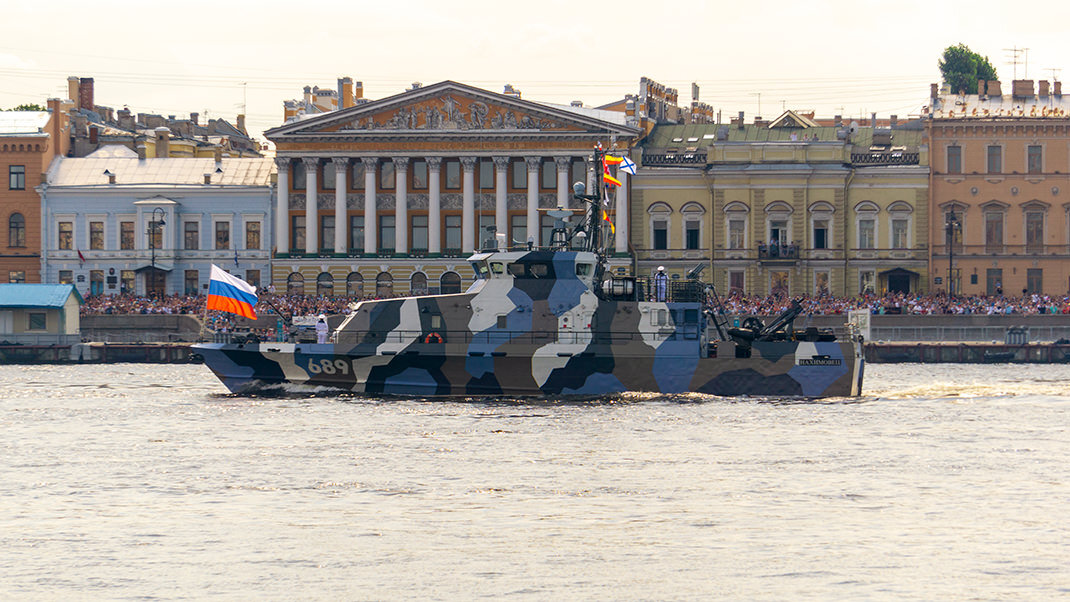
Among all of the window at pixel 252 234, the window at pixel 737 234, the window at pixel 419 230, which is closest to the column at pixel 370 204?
the window at pixel 419 230

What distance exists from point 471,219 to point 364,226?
6685 mm

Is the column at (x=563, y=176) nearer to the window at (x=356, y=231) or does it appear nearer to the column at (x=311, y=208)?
the window at (x=356, y=231)

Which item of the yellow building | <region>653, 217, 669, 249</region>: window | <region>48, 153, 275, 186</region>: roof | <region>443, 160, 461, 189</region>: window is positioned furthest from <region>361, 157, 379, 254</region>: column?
<region>653, 217, 669, 249</region>: window

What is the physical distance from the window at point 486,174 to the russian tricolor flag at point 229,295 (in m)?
46.2

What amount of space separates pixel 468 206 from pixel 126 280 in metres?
20.8

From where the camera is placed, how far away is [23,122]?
94188 mm

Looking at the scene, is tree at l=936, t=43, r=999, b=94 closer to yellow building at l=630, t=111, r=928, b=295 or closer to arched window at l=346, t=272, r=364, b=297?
yellow building at l=630, t=111, r=928, b=295

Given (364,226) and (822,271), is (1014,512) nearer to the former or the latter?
(822,271)

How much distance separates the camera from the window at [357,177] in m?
92.1

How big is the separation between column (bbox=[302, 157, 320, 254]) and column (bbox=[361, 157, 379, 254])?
293cm

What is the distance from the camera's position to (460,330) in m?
44.8

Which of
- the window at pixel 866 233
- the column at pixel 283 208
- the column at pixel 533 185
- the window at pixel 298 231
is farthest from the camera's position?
the window at pixel 298 231

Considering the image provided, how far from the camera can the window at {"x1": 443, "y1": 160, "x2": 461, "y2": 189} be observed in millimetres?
91562

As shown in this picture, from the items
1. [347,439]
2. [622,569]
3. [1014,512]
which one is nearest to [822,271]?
[347,439]
